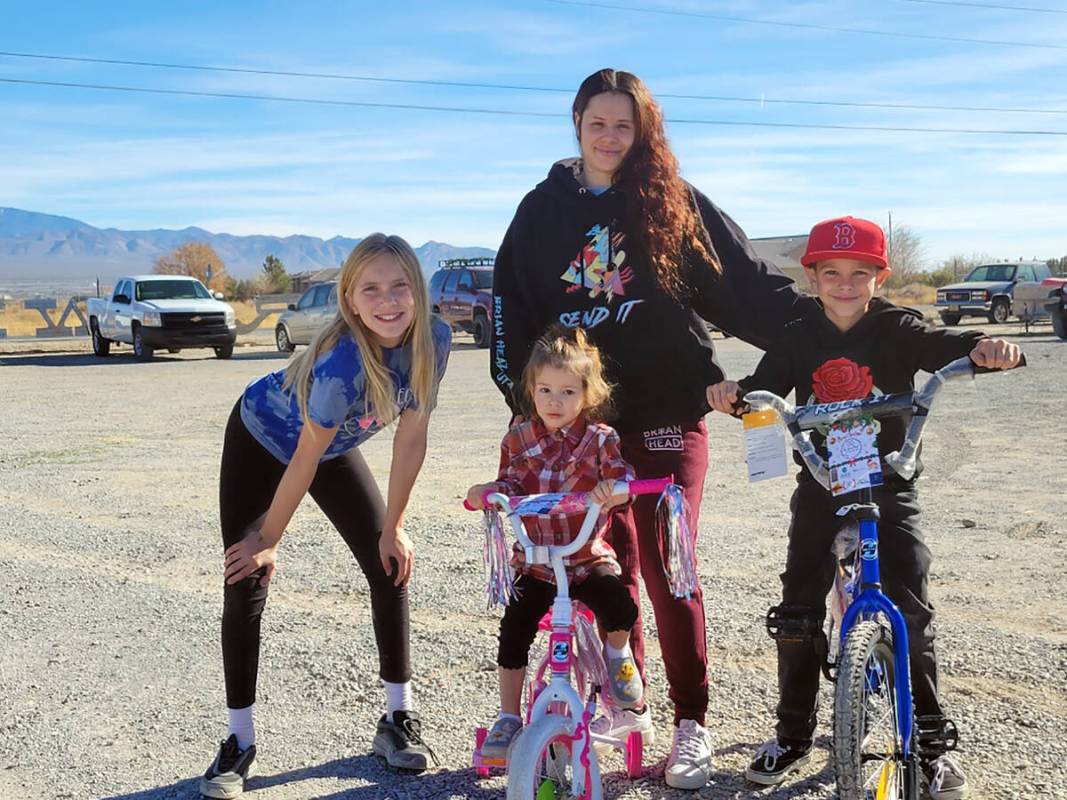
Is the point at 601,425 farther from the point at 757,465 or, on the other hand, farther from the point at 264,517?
the point at 264,517

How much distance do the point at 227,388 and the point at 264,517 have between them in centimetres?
1369

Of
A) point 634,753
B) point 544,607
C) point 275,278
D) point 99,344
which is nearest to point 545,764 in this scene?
point 544,607

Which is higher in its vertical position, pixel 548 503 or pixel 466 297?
pixel 466 297

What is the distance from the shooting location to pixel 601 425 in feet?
12.2

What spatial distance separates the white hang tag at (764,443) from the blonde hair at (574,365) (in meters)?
0.50

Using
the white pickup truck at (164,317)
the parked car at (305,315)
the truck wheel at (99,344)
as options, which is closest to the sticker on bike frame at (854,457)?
the parked car at (305,315)

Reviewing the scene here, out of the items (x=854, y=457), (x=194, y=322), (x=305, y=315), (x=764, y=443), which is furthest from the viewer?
(x=305, y=315)

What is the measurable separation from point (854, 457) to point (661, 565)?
0.80m

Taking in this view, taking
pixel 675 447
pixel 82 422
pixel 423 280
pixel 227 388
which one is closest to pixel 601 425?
pixel 675 447

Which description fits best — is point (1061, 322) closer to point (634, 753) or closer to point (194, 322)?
point (194, 322)

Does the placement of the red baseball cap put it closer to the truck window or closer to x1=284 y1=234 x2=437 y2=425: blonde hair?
x1=284 y1=234 x2=437 y2=425: blonde hair

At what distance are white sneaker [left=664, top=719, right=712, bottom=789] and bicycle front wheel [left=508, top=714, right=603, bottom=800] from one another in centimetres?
58

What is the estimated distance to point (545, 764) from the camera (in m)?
3.24

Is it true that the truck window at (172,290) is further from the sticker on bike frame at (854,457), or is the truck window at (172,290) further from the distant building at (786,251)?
the sticker on bike frame at (854,457)
